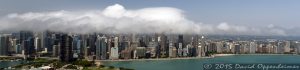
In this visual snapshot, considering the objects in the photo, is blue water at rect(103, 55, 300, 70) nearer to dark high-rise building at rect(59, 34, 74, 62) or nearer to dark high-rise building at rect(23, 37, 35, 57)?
dark high-rise building at rect(59, 34, 74, 62)

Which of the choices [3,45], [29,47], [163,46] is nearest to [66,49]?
[29,47]

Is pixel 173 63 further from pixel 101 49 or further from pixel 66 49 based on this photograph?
pixel 66 49

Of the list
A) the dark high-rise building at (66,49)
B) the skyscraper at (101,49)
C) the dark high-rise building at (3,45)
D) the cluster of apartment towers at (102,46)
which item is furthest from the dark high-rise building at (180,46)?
the dark high-rise building at (3,45)

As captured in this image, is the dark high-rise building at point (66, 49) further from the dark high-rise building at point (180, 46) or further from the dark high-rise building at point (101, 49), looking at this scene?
the dark high-rise building at point (180, 46)

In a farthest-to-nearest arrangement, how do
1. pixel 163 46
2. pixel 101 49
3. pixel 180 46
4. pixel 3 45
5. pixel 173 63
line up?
pixel 180 46 < pixel 163 46 < pixel 3 45 < pixel 101 49 < pixel 173 63

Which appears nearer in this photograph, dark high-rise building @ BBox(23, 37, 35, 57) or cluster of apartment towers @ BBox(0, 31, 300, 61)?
cluster of apartment towers @ BBox(0, 31, 300, 61)

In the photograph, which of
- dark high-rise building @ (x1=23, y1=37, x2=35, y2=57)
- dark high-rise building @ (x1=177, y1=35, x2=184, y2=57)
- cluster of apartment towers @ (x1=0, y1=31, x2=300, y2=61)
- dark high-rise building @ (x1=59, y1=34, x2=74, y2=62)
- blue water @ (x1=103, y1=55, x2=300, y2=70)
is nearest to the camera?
blue water @ (x1=103, y1=55, x2=300, y2=70)

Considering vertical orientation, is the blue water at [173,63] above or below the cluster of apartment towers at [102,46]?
below

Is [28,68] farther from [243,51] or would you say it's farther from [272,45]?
[272,45]

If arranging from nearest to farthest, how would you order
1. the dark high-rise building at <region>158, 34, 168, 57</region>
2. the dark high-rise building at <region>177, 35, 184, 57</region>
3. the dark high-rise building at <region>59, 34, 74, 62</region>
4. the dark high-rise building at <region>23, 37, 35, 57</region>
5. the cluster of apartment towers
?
the dark high-rise building at <region>59, 34, 74, 62</region>, the cluster of apartment towers, the dark high-rise building at <region>23, 37, 35, 57</region>, the dark high-rise building at <region>158, 34, 168, 57</region>, the dark high-rise building at <region>177, 35, 184, 57</region>

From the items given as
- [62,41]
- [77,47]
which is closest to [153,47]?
[77,47]

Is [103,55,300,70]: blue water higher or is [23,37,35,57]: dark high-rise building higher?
[23,37,35,57]: dark high-rise building

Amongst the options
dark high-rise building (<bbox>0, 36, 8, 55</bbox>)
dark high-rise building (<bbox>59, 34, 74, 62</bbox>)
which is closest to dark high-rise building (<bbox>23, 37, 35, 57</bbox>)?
dark high-rise building (<bbox>0, 36, 8, 55</bbox>)
